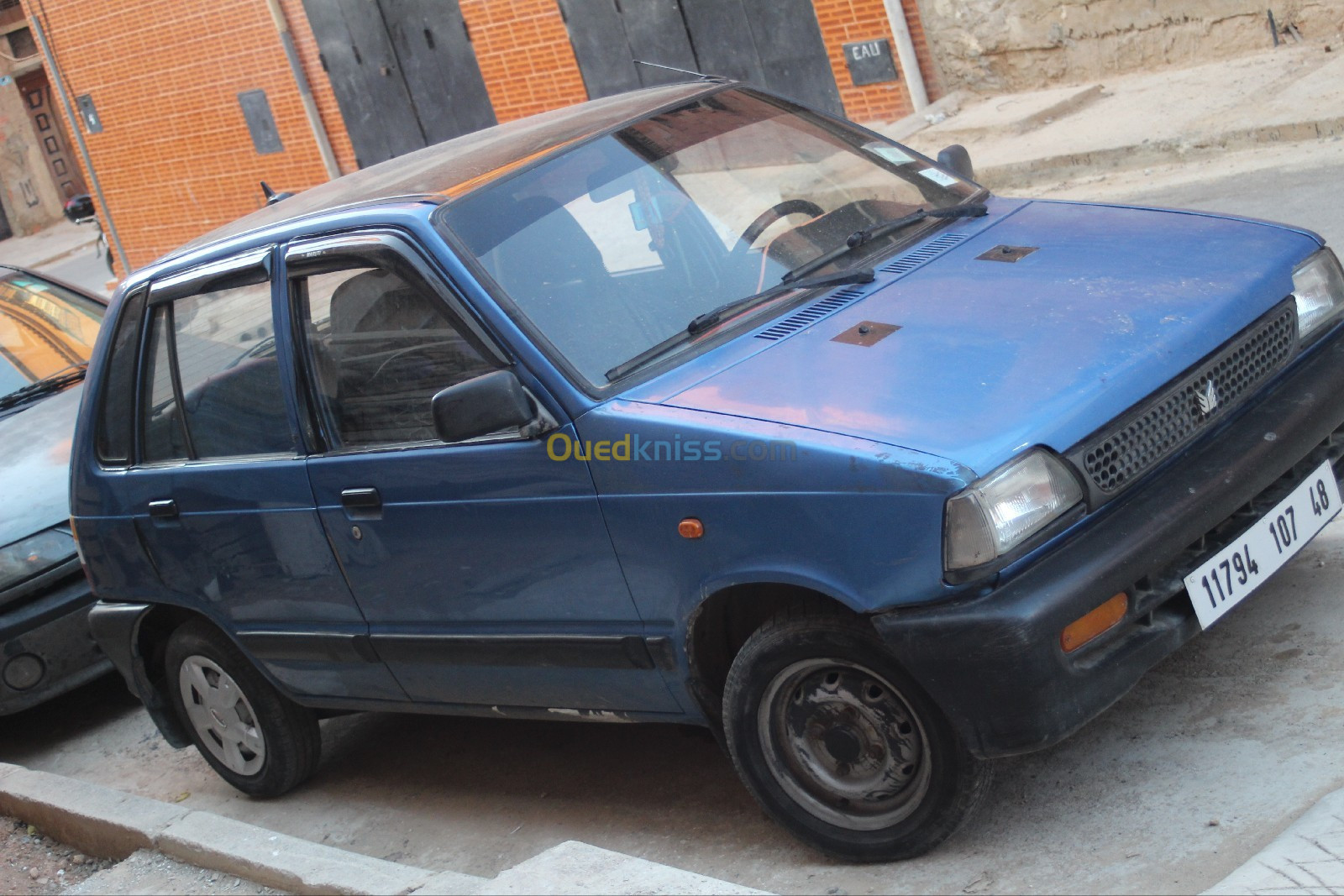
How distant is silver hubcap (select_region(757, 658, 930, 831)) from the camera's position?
3373 mm

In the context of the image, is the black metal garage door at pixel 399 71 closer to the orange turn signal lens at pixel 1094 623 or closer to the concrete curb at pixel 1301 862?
the orange turn signal lens at pixel 1094 623

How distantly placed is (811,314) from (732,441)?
2.12ft

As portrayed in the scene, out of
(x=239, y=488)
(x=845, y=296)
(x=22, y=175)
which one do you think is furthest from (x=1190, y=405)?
(x=22, y=175)

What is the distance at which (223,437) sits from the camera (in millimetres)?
4664

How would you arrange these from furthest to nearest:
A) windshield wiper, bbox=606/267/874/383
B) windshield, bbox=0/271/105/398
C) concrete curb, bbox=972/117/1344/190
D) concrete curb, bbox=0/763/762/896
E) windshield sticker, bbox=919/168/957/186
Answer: concrete curb, bbox=972/117/1344/190 → windshield, bbox=0/271/105/398 → windshield sticker, bbox=919/168/957/186 → windshield wiper, bbox=606/267/874/383 → concrete curb, bbox=0/763/762/896

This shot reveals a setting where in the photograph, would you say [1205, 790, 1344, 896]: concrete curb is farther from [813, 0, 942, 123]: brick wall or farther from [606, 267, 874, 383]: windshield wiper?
[813, 0, 942, 123]: brick wall

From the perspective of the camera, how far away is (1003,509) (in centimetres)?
309

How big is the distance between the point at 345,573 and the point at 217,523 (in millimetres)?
592

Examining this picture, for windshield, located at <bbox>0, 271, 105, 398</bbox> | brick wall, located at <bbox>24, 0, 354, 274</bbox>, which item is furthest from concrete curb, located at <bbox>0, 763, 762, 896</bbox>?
brick wall, located at <bbox>24, 0, 354, 274</bbox>

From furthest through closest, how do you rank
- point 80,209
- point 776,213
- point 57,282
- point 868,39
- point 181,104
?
point 181,104 → point 80,209 → point 868,39 → point 57,282 → point 776,213

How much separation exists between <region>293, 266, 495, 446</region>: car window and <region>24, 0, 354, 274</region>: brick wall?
1516cm

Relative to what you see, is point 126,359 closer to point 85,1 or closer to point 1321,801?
point 1321,801

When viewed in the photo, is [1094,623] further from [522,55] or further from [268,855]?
[522,55]

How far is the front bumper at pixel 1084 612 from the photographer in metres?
3.07
